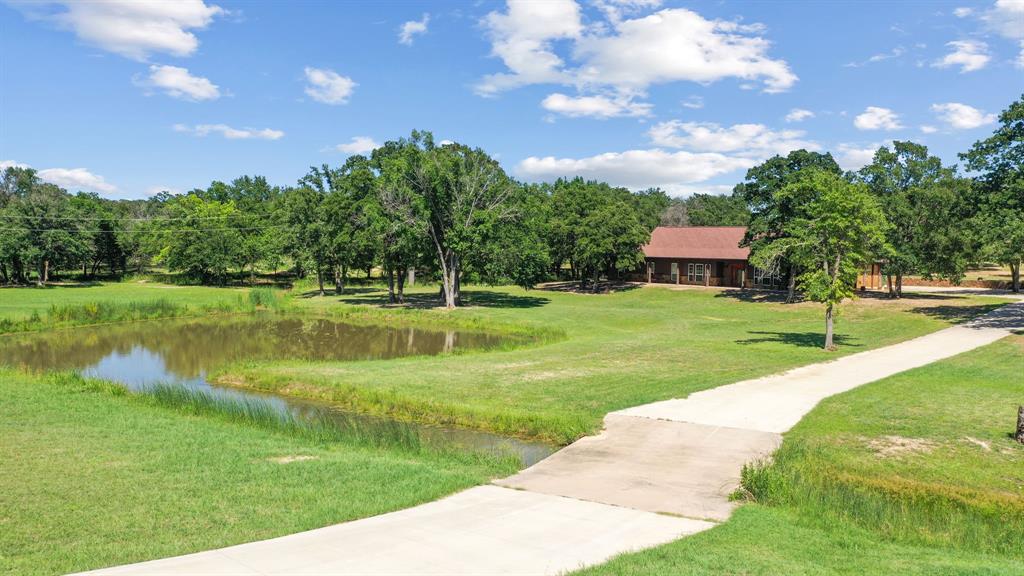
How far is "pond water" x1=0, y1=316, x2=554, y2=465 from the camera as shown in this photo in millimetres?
20016

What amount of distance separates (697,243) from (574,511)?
211 ft

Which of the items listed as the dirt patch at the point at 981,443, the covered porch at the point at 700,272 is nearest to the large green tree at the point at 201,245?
the covered porch at the point at 700,272

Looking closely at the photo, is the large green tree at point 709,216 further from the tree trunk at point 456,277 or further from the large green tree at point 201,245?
the large green tree at point 201,245

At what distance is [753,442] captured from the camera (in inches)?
601

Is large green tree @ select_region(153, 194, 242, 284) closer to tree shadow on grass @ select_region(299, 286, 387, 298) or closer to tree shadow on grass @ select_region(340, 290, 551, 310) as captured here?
tree shadow on grass @ select_region(299, 286, 387, 298)

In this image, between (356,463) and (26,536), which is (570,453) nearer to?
(356,463)

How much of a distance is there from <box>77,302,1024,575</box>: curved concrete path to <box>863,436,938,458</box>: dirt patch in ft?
6.83

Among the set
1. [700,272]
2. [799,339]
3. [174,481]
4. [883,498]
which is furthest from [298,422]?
[700,272]

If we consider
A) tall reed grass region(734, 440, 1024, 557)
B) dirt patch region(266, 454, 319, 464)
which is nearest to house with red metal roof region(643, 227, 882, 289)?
tall reed grass region(734, 440, 1024, 557)

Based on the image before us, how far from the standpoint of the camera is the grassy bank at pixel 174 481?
375 inches

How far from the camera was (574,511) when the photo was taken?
11.1m

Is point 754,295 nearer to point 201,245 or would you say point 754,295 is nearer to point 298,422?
point 298,422

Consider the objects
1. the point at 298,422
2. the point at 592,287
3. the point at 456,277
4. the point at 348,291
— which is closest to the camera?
the point at 298,422

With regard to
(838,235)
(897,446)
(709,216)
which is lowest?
(897,446)
